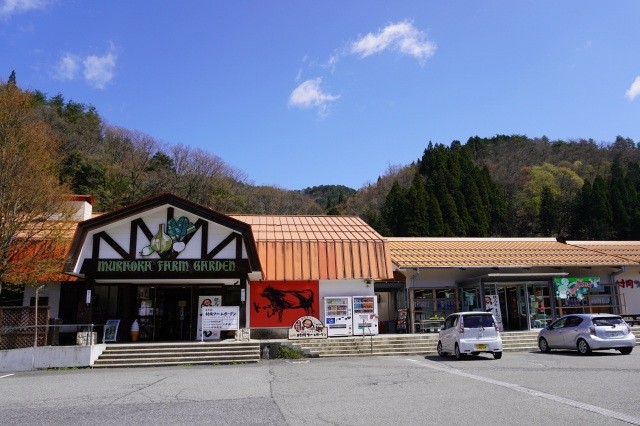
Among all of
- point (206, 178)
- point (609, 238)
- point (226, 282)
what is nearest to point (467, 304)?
point (226, 282)

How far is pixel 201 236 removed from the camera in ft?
64.5

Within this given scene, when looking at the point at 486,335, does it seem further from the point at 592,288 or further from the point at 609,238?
the point at 609,238

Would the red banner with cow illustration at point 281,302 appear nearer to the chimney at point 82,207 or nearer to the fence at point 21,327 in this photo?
the fence at point 21,327

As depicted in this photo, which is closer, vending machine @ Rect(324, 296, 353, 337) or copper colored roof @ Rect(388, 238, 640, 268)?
vending machine @ Rect(324, 296, 353, 337)

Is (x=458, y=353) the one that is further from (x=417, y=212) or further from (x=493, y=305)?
(x=417, y=212)

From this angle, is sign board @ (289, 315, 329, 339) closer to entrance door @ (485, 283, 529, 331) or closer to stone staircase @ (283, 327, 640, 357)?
stone staircase @ (283, 327, 640, 357)

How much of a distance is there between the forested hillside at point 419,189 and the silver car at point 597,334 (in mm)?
35489

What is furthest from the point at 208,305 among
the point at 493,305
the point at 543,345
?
the point at 493,305

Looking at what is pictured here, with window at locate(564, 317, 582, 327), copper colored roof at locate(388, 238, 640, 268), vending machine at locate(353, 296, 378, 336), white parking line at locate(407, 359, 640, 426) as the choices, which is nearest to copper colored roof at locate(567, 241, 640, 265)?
copper colored roof at locate(388, 238, 640, 268)

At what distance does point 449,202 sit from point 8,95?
44748 mm

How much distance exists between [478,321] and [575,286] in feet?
40.6

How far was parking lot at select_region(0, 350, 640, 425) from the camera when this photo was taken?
7.76 meters

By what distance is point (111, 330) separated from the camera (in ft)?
65.9

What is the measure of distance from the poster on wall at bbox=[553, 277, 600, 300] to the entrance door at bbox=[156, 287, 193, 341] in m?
17.6
